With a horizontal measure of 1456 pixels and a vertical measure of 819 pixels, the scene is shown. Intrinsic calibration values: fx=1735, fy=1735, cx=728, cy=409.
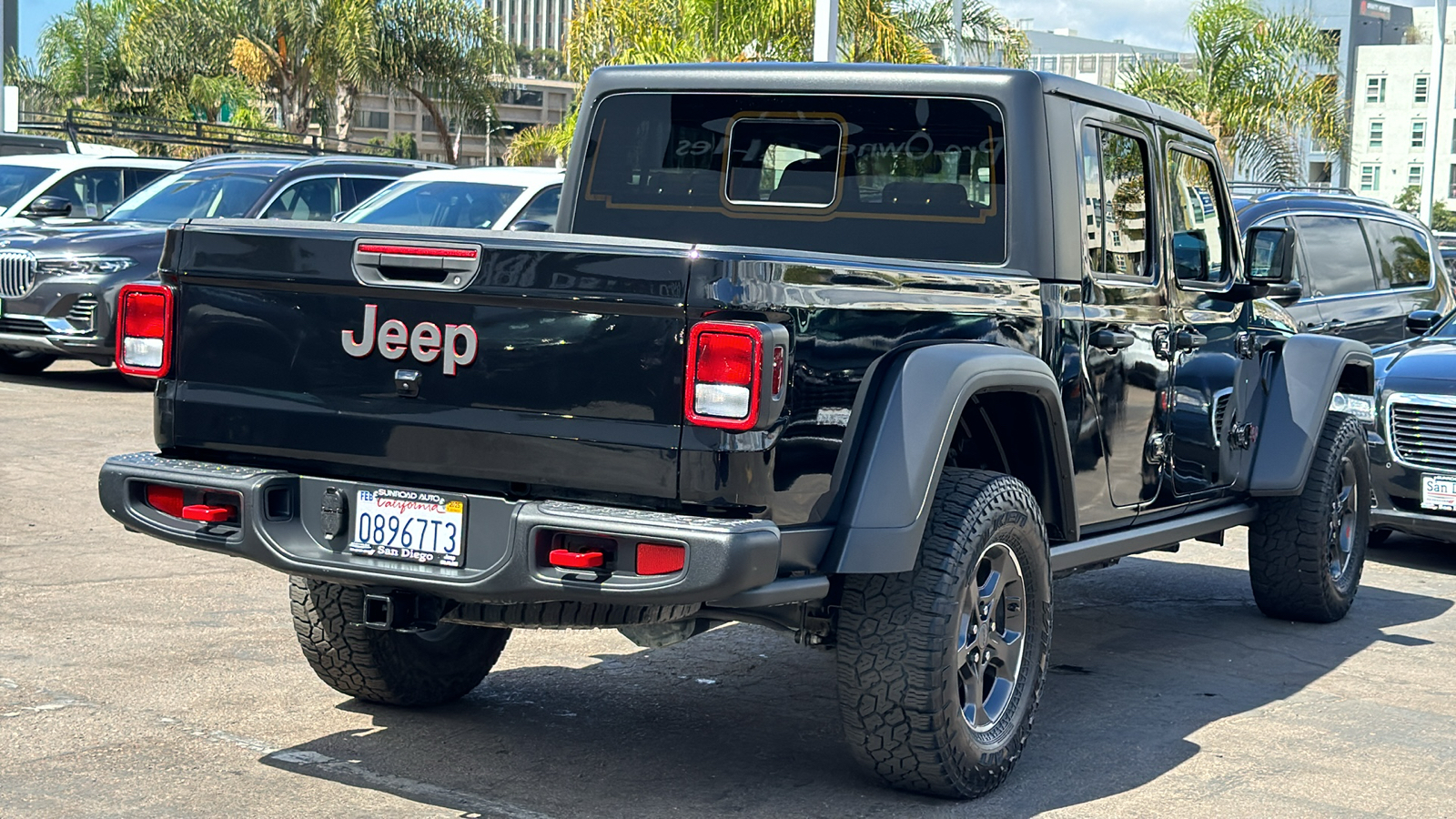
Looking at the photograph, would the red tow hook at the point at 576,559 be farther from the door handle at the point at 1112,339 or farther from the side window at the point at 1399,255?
the side window at the point at 1399,255

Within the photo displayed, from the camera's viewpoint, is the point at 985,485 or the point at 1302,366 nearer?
the point at 985,485

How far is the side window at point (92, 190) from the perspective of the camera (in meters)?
16.1

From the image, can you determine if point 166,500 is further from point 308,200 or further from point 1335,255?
point 308,200

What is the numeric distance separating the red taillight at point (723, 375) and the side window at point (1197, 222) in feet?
8.85

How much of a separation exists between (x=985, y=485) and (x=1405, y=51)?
328 feet

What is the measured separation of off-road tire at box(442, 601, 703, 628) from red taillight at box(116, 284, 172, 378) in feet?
3.37

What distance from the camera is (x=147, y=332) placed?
15.1 feet

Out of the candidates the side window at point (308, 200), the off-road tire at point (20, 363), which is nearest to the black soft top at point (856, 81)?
the side window at point (308, 200)

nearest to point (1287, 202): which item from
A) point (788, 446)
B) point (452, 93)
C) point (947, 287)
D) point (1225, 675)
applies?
point (1225, 675)

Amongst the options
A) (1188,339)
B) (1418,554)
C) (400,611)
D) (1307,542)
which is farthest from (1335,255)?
(400,611)

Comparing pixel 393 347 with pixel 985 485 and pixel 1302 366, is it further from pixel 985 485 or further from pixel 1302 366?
pixel 1302 366

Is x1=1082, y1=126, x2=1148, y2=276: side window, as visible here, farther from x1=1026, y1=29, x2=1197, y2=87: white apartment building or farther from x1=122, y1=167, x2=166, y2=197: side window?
x1=1026, y1=29, x2=1197, y2=87: white apartment building

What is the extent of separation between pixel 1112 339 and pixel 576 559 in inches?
87.5

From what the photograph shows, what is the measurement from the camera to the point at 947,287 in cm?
463
